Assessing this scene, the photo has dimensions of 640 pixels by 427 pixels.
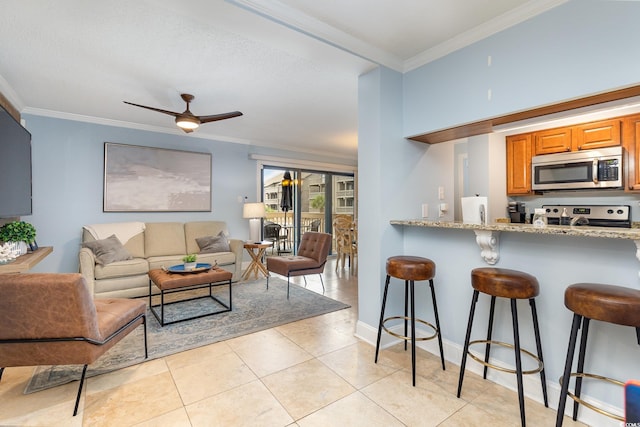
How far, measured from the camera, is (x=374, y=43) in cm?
231

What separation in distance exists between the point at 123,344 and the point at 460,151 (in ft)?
13.1

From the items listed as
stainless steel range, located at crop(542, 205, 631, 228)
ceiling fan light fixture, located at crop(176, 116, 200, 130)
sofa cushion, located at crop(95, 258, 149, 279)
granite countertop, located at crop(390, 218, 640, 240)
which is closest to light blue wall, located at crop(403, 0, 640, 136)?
granite countertop, located at crop(390, 218, 640, 240)

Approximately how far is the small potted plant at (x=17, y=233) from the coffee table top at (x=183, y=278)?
1.19 metres

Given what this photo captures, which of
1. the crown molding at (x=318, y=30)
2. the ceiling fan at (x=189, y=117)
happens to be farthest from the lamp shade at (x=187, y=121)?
the crown molding at (x=318, y=30)

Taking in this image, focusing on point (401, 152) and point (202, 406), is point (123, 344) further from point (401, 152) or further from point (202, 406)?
point (401, 152)

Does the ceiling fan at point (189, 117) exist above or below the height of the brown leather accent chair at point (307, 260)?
above

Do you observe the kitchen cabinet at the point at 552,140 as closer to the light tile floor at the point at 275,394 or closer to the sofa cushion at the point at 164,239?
the light tile floor at the point at 275,394

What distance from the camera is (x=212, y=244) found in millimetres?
4629

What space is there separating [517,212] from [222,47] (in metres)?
3.95

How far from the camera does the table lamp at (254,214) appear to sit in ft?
16.6

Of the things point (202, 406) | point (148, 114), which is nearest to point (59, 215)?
point (148, 114)

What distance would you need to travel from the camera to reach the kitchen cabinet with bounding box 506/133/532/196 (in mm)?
3729

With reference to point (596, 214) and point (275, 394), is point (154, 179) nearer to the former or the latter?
point (275, 394)

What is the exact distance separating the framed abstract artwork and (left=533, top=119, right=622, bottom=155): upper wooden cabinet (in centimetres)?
510
